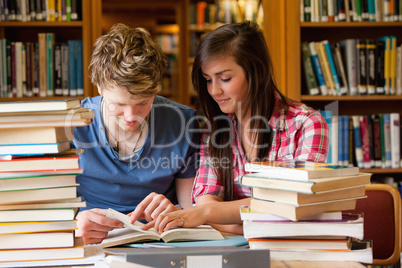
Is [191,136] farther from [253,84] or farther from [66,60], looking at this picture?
[66,60]

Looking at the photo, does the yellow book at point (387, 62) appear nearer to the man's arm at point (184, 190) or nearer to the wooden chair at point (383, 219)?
the wooden chair at point (383, 219)

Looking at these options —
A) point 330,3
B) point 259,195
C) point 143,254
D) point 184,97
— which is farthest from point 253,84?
point 184,97

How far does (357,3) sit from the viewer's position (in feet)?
8.54

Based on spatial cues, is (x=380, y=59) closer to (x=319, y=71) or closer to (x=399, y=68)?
(x=399, y=68)

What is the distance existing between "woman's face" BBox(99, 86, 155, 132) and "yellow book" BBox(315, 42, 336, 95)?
1514mm

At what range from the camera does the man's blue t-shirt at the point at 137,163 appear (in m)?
1.48

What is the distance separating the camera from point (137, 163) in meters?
1.48

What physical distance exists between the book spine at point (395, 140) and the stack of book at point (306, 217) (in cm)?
178

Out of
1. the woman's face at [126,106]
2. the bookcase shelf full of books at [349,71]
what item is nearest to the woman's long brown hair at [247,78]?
the woman's face at [126,106]

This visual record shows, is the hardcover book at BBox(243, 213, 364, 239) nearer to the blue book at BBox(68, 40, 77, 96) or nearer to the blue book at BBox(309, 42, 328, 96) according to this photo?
the blue book at BBox(309, 42, 328, 96)

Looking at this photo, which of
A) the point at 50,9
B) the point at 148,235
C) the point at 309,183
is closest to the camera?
the point at 309,183

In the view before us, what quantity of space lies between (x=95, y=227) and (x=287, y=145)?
67 centimetres

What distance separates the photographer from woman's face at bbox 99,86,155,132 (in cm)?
130

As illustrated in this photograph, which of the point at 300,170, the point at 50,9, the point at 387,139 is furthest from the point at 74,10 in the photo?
the point at 300,170
